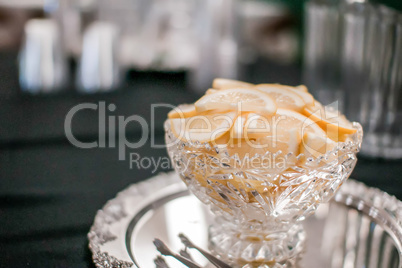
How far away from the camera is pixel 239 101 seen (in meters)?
0.46

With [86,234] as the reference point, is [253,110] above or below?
above

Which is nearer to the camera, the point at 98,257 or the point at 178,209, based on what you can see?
the point at 98,257

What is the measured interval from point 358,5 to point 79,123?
536 mm

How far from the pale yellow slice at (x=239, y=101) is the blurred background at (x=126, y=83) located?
212mm

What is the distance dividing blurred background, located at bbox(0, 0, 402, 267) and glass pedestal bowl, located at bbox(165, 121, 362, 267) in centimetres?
15

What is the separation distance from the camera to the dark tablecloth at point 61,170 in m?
0.51

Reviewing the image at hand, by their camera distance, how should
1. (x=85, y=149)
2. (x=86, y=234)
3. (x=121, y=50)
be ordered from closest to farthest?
1. (x=86, y=234)
2. (x=85, y=149)
3. (x=121, y=50)

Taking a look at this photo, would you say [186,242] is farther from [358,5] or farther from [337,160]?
[358,5]

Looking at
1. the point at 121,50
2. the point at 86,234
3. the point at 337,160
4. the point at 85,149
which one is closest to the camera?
the point at 337,160

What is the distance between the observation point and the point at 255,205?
1.44ft

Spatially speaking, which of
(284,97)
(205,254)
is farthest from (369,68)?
(205,254)

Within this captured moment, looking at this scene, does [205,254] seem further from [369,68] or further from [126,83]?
[126,83]

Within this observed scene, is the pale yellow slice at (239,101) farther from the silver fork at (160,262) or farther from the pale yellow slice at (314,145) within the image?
the silver fork at (160,262)

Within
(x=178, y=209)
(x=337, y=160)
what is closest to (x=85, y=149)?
(x=178, y=209)
